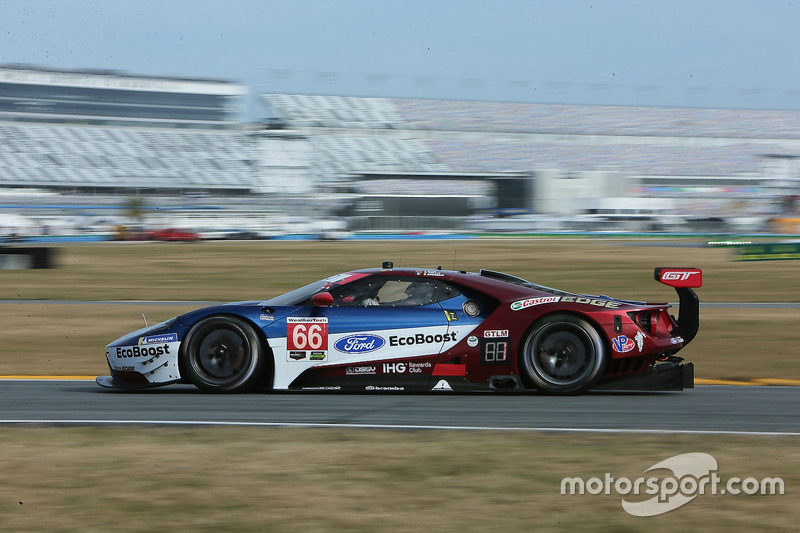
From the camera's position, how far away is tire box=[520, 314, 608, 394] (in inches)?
272

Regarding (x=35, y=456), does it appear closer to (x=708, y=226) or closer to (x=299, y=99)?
(x=708, y=226)

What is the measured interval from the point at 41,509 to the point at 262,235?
46.3 meters

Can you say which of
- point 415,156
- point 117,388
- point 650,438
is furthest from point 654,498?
point 415,156

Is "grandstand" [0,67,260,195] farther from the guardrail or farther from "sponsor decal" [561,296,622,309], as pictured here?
"sponsor decal" [561,296,622,309]

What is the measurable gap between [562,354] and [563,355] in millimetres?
11

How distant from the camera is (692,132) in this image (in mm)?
70250

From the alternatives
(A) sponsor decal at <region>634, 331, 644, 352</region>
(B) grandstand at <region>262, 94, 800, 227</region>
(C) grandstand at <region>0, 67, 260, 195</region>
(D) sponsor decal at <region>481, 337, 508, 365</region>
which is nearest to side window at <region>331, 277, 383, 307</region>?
(D) sponsor decal at <region>481, 337, 508, 365</region>

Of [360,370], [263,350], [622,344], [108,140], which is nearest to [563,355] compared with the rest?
[622,344]

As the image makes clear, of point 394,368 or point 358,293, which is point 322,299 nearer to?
point 358,293

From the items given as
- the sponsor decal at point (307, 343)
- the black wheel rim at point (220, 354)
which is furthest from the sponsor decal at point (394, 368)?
the black wheel rim at point (220, 354)

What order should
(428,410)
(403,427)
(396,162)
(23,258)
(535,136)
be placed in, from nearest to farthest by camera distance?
(403,427), (428,410), (23,258), (396,162), (535,136)

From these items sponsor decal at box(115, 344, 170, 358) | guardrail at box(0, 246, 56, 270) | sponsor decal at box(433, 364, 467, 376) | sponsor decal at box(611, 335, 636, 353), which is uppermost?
guardrail at box(0, 246, 56, 270)

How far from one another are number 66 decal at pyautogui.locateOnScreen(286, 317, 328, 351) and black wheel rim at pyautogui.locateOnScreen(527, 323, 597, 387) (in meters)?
1.55

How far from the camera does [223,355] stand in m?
7.04
